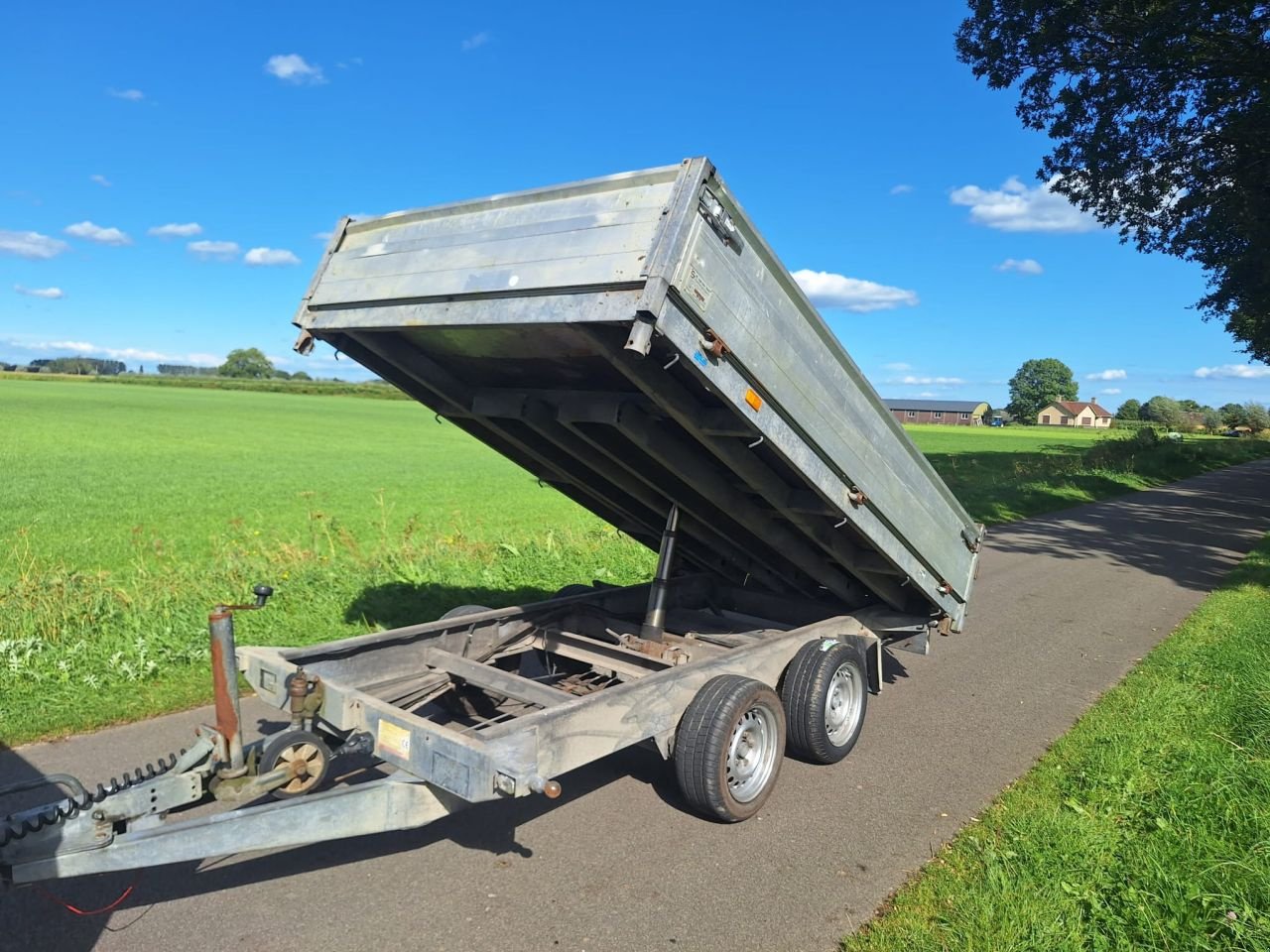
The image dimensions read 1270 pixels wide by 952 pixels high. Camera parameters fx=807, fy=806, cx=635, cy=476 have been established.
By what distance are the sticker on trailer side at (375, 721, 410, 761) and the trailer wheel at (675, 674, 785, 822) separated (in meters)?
1.33

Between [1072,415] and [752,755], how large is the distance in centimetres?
15773

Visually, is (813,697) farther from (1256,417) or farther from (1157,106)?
(1256,417)

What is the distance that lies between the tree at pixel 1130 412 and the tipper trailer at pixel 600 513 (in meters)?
155

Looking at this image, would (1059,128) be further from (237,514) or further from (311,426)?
(311,426)

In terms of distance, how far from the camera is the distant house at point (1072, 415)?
140 meters

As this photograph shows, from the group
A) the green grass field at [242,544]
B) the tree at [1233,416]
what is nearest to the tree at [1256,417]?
the tree at [1233,416]

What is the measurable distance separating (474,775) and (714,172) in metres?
2.40

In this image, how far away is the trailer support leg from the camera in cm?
506

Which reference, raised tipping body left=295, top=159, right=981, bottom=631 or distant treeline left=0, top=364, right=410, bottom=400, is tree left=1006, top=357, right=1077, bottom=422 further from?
raised tipping body left=295, top=159, right=981, bottom=631

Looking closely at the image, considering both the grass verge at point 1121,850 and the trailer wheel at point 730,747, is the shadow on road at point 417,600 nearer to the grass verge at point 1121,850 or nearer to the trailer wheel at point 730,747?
the trailer wheel at point 730,747

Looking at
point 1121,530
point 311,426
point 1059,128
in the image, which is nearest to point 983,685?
point 1121,530

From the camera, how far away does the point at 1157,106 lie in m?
16.1

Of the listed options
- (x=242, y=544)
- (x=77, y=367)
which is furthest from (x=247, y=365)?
(x=242, y=544)

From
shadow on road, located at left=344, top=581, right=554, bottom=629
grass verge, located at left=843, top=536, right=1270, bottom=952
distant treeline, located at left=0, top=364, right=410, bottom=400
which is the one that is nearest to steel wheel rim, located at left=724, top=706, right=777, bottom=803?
grass verge, located at left=843, top=536, right=1270, bottom=952
